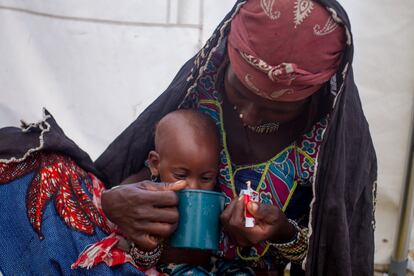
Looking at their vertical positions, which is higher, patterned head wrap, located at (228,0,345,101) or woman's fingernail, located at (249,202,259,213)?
patterned head wrap, located at (228,0,345,101)

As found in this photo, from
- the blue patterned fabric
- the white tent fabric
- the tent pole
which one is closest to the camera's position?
the blue patterned fabric

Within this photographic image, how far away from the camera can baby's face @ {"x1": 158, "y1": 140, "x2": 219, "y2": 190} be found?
1359 mm

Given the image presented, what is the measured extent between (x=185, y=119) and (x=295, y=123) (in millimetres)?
296

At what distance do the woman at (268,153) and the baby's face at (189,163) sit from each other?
112 millimetres

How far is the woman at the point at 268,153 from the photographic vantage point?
123 centimetres

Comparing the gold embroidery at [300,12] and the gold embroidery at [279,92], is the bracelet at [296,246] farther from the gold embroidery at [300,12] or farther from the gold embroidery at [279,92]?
the gold embroidery at [300,12]

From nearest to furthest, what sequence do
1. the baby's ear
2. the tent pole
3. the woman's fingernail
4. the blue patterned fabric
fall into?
the woman's fingernail < the blue patterned fabric < the baby's ear < the tent pole

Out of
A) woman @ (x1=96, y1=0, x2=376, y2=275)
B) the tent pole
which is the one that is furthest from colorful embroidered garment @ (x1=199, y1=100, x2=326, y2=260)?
the tent pole

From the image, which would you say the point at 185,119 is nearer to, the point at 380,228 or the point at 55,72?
the point at 55,72

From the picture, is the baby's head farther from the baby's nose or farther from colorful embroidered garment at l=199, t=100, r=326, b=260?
colorful embroidered garment at l=199, t=100, r=326, b=260

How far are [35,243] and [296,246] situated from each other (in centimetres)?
64

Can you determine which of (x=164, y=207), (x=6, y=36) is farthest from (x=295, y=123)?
(x=6, y=36)

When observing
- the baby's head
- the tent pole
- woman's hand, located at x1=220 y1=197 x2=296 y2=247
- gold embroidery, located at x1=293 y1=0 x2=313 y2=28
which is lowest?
the tent pole

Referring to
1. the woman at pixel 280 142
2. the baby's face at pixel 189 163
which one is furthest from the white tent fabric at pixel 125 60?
the baby's face at pixel 189 163
